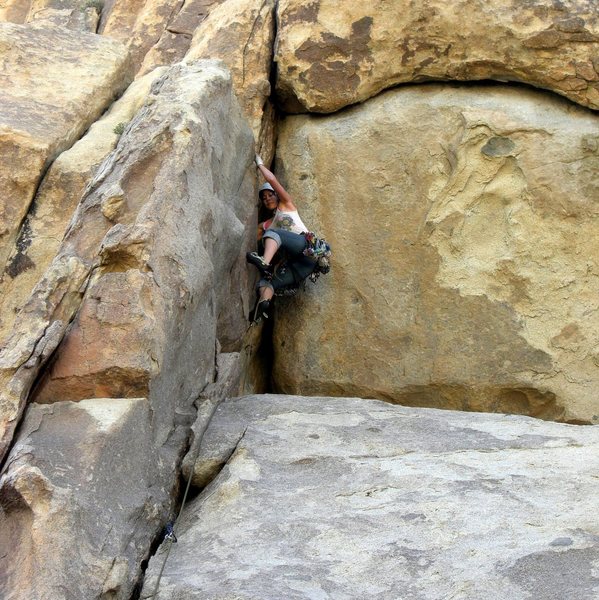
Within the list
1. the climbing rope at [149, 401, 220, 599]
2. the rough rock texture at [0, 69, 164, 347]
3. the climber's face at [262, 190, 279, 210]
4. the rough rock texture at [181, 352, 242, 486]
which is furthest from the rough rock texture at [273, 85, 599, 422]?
the climbing rope at [149, 401, 220, 599]

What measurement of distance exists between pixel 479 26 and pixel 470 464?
4.22 meters

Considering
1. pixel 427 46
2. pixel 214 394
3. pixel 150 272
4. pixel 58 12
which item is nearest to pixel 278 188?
pixel 427 46

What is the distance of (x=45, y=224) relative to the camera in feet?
24.7

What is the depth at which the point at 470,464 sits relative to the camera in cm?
552

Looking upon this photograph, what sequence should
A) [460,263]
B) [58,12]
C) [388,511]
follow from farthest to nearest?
[58,12] → [460,263] → [388,511]

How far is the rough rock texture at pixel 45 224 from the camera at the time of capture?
7438mm

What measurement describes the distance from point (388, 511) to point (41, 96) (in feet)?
16.6

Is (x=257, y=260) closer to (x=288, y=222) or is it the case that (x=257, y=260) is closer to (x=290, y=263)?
(x=290, y=263)

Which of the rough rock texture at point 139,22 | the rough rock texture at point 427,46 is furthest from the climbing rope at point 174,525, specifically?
the rough rock texture at point 139,22

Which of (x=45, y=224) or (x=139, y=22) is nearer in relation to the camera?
(x=45, y=224)

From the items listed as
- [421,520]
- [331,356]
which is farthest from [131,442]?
[331,356]

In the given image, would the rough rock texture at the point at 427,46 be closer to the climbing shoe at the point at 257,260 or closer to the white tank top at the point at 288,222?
the white tank top at the point at 288,222

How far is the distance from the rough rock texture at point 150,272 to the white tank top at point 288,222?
1.04 meters

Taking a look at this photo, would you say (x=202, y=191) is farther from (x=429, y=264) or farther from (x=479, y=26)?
(x=479, y=26)
